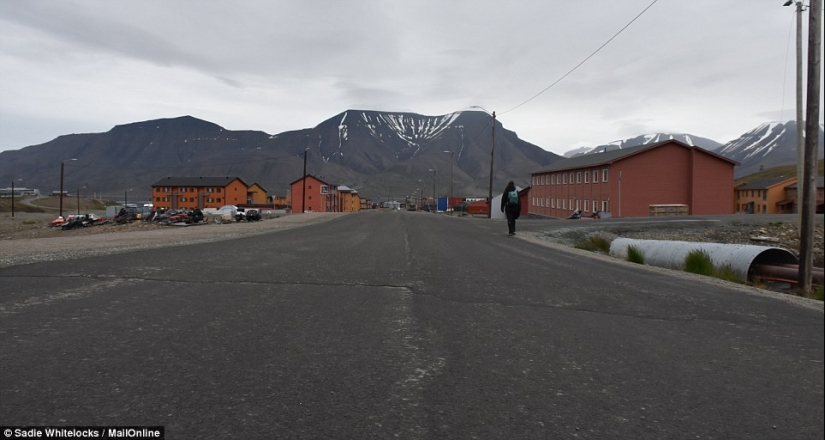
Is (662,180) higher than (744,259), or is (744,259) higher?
(662,180)

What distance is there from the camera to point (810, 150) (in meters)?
10.9

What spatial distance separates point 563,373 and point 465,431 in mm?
1346

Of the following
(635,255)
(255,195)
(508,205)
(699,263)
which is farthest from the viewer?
(255,195)

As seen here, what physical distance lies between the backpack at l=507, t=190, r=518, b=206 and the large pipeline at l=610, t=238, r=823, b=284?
592 centimetres

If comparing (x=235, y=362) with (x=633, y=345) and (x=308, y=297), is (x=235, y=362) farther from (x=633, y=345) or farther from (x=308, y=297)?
(x=633, y=345)

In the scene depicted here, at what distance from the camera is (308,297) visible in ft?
24.1

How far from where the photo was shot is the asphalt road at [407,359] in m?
3.40

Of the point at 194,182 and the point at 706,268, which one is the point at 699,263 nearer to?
the point at 706,268

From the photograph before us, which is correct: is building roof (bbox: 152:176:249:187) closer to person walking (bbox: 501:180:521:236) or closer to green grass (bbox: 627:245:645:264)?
person walking (bbox: 501:180:521:236)

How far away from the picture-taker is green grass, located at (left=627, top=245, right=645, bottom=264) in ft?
49.9

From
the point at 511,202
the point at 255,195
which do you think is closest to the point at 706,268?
the point at 511,202

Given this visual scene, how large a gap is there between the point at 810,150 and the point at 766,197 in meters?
44.2

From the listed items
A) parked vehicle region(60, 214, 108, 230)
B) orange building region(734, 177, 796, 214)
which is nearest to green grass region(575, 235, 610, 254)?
orange building region(734, 177, 796, 214)

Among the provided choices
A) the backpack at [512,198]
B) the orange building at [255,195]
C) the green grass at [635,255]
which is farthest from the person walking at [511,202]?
the orange building at [255,195]
